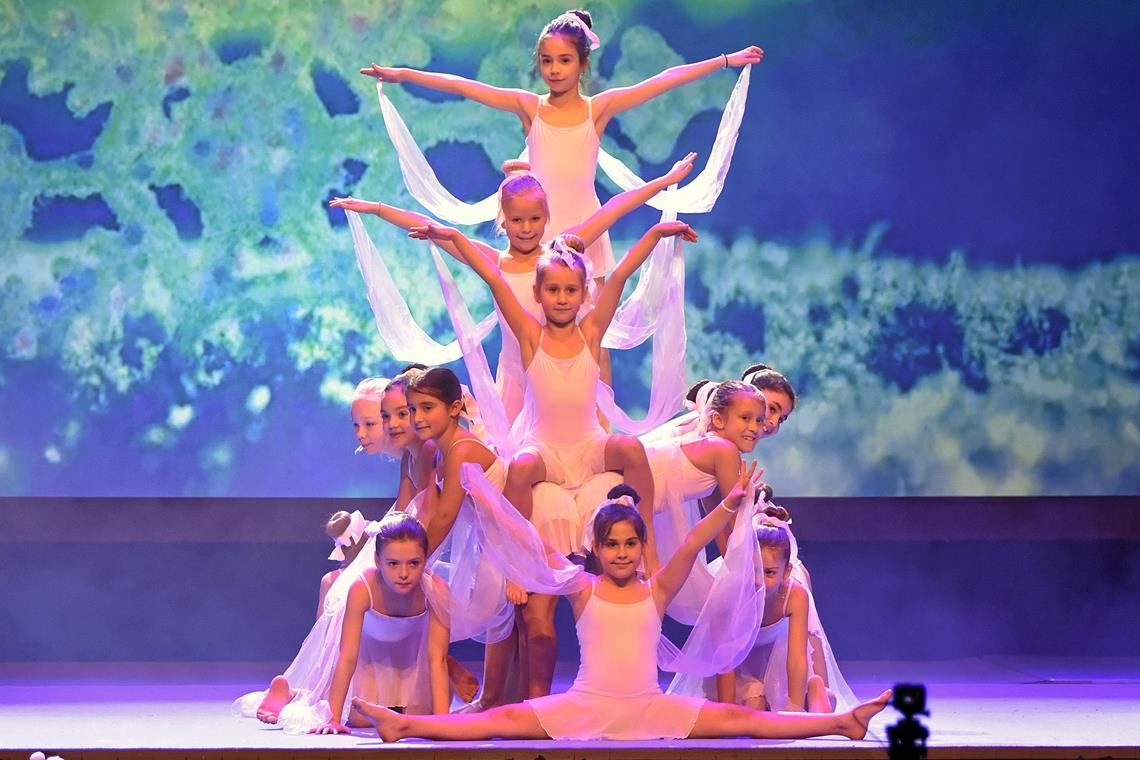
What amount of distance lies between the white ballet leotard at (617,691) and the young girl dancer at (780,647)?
512 mm

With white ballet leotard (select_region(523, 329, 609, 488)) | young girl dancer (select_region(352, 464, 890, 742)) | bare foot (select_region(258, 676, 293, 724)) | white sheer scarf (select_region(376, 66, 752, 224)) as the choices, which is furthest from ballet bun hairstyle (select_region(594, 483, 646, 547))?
white sheer scarf (select_region(376, 66, 752, 224))

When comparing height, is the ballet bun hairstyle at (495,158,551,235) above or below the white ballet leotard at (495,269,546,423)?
above

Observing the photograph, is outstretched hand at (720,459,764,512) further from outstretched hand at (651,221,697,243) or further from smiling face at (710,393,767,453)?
outstretched hand at (651,221,697,243)

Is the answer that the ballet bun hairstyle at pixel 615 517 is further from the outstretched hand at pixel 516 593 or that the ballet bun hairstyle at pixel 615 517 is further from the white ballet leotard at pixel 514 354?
the white ballet leotard at pixel 514 354

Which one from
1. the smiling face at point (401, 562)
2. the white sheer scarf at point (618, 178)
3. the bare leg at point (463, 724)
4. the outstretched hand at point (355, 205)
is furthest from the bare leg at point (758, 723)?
the outstretched hand at point (355, 205)

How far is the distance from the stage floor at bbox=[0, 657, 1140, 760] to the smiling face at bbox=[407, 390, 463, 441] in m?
0.86

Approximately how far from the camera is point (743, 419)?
410 centimetres

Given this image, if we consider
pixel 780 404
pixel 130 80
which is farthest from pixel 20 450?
pixel 780 404

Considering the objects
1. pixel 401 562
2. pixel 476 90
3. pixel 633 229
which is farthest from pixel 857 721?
pixel 633 229

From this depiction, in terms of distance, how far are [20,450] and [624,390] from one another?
2510 mm

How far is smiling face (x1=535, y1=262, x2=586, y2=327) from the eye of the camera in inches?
154

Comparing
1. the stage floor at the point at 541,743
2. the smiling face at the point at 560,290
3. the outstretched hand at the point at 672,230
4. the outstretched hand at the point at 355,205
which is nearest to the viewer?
the stage floor at the point at 541,743

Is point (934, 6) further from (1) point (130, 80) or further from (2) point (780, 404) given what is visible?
(1) point (130, 80)

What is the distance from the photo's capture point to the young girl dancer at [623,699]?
139 inches
